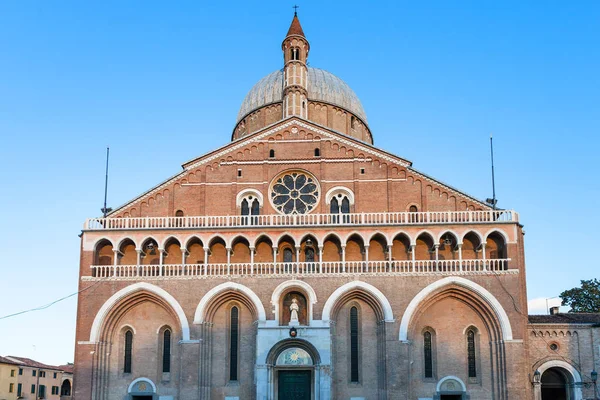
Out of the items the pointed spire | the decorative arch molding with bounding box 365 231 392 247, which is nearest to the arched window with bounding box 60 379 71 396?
the pointed spire

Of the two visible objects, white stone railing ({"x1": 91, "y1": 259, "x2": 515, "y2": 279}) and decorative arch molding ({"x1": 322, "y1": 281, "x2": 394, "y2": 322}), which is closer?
decorative arch molding ({"x1": 322, "y1": 281, "x2": 394, "y2": 322})

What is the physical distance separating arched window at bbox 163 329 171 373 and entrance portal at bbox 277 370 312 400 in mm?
5768

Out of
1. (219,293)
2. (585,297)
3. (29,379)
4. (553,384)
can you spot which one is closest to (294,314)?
(219,293)

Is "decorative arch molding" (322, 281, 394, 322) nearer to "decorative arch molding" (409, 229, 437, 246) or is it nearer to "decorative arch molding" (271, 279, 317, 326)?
A: "decorative arch molding" (271, 279, 317, 326)

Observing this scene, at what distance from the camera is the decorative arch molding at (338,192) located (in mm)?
35406

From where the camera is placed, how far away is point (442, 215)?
34.1m

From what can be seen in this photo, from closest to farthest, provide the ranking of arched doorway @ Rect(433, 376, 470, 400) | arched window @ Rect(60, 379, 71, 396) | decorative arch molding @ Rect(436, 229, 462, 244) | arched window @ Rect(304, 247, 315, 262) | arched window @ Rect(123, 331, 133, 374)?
arched doorway @ Rect(433, 376, 470, 400), decorative arch molding @ Rect(436, 229, 462, 244), arched window @ Rect(123, 331, 133, 374), arched window @ Rect(304, 247, 315, 262), arched window @ Rect(60, 379, 71, 396)

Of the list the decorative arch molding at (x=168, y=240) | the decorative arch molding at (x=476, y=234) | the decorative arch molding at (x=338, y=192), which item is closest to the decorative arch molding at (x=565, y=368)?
the decorative arch molding at (x=476, y=234)

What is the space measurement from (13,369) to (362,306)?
141ft

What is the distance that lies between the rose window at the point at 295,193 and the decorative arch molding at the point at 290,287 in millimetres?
4094

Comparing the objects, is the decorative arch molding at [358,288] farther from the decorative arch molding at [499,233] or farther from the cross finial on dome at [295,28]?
the cross finial on dome at [295,28]

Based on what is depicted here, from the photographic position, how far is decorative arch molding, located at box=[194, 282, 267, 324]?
108 feet

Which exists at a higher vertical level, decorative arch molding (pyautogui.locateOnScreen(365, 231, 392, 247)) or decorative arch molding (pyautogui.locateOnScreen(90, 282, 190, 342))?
decorative arch molding (pyautogui.locateOnScreen(365, 231, 392, 247))

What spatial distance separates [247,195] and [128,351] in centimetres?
1008
